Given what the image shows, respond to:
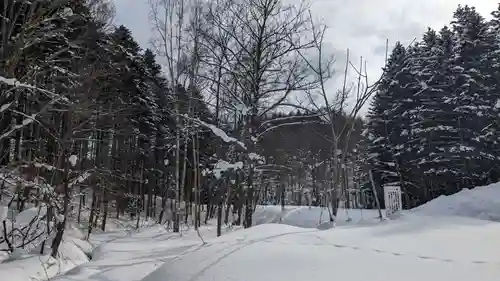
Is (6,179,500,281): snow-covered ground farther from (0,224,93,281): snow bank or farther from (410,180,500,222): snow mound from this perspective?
(410,180,500,222): snow mound

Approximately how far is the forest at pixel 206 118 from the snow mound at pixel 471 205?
83.2 inches

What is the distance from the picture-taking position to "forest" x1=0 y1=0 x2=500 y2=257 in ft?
26.9

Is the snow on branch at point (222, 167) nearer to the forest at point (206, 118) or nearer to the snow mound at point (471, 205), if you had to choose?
the forest at point (206, 118)

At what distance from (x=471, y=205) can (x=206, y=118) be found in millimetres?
9903

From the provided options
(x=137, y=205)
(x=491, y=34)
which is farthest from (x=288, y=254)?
(x=491, y=34)

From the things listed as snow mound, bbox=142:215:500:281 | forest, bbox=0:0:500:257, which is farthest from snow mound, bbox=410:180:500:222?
snow mound, bbox=142:215:500:281

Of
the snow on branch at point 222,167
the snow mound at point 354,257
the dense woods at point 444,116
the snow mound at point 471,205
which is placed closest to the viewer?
the snow mound at point 354,257

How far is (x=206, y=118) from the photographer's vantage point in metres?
17.4

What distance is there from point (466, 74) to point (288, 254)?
23.6 metres

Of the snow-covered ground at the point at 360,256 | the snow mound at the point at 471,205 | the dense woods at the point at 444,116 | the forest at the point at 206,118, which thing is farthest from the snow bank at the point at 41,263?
the dense woods at the point at 444,116

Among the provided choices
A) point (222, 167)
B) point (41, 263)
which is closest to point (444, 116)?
point (222, 167)

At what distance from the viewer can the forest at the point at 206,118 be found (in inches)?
322

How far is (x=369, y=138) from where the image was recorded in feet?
99.3

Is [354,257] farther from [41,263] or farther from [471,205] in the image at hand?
[471,205]
